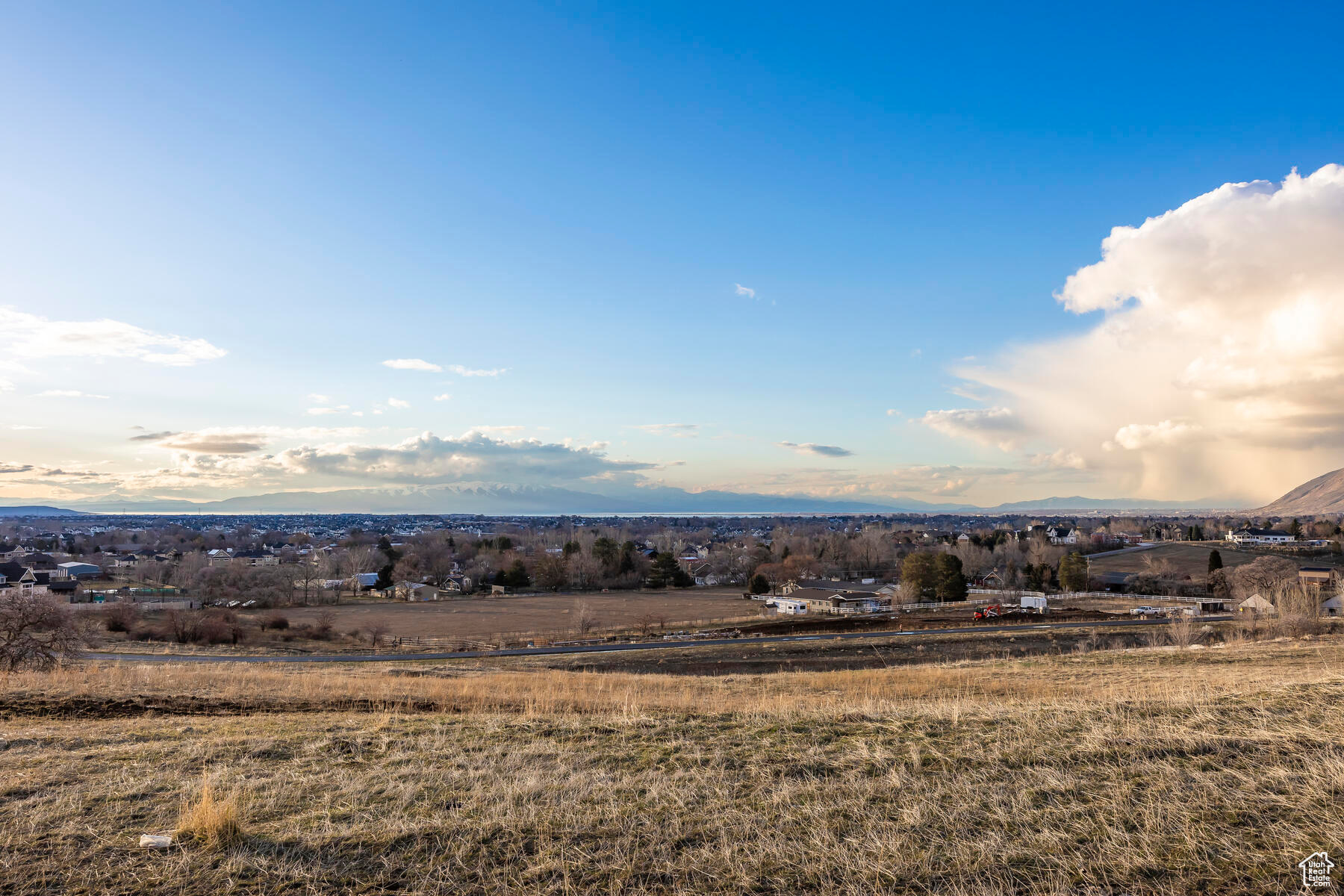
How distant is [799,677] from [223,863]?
2415 cm

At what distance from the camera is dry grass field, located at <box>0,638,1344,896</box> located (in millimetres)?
5707

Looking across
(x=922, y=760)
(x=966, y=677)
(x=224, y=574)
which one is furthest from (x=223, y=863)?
(x=224, y=574)

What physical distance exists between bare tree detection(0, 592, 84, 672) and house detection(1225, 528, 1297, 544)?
624 feet

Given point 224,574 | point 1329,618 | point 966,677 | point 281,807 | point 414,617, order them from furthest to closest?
point 224,574, point 414,617, point 1329,618, point 966,677, point 281,807

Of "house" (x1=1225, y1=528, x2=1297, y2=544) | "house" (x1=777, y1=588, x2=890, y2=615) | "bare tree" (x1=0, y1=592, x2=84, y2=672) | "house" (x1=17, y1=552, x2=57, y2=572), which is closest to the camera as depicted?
"bare tree" (x1=0, y1=592, x2=84, y2=672)

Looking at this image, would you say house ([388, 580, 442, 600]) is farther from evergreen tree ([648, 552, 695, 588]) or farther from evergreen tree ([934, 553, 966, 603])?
evergreen tree ([934, 553, 966, 603])

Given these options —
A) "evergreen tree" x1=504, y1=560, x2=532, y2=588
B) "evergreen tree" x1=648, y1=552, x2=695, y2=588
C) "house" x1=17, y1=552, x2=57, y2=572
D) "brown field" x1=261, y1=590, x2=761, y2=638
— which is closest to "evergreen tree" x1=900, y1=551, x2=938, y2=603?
"brown field" x1=261, y1=590, x2=761, y2=638

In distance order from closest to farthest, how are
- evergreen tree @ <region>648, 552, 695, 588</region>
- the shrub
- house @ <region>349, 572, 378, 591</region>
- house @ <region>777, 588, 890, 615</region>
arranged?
the shrub
house @ <region>777, 588, 890, 615</region>
house @ <region>349, 572, 378, 591</region>
evergreen tree @ <region>648, 552, 695, 588</region>

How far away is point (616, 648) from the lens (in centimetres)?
4938

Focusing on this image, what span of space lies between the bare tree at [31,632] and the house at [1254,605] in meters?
77.8

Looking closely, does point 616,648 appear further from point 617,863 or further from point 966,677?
point 617,863

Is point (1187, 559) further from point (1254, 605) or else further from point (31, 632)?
point (31, 632)

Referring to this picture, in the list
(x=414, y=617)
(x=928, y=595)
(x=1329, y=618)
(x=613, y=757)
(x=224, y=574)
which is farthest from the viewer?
(x=224, y=574)

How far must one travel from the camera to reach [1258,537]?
165250 millimetres
